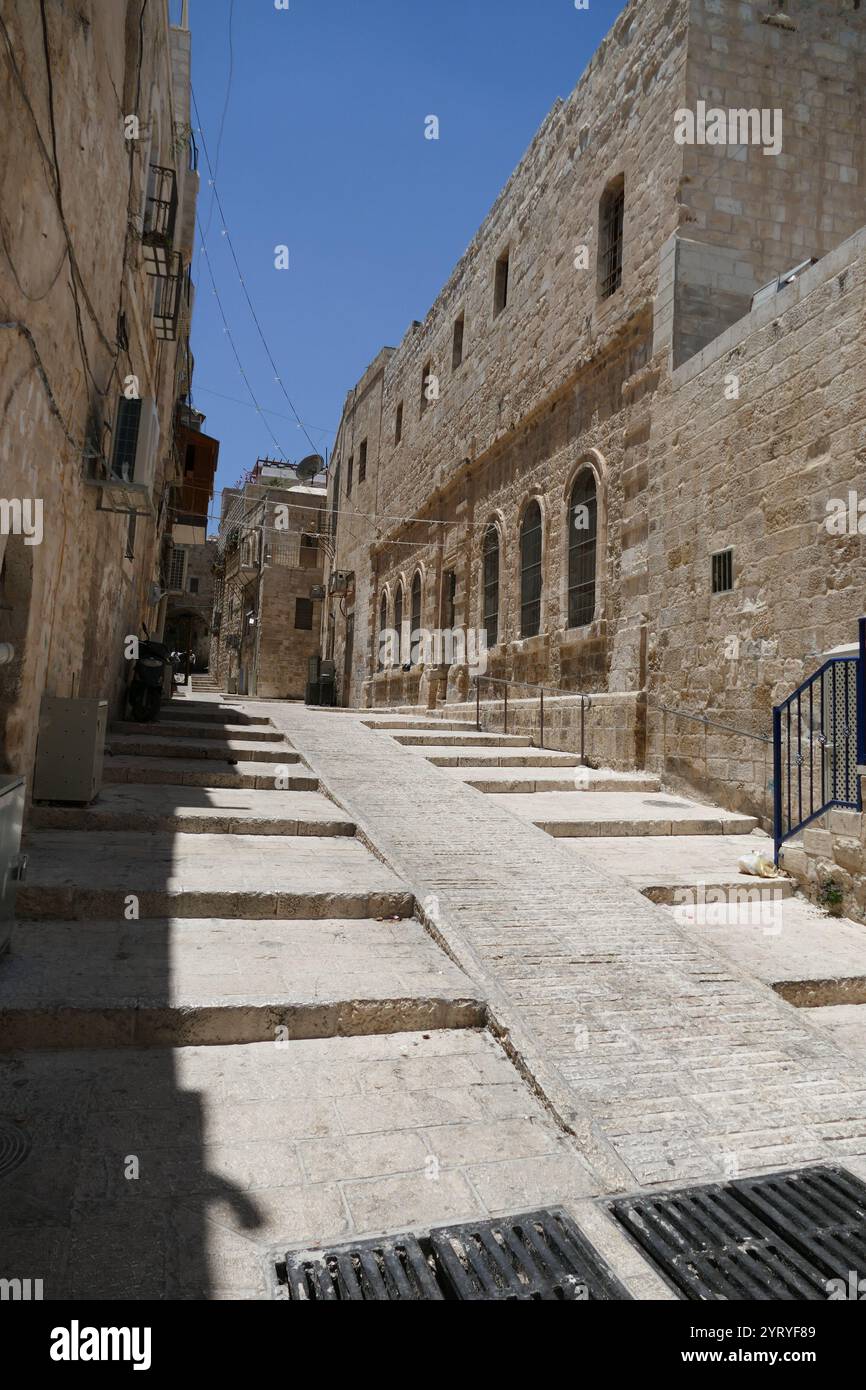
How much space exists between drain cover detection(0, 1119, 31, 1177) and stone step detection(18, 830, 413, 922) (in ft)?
5.91

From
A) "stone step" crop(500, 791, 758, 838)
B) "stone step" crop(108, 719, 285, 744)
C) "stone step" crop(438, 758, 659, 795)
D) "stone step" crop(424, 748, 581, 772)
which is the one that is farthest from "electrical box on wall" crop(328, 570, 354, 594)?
"stone step" crop(500, 791, 758, 838)

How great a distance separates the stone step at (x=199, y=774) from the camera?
7.70 m

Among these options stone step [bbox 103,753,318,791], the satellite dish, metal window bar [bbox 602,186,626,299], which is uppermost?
the satellite dish

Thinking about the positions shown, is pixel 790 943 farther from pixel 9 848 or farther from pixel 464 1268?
pixel 9 848

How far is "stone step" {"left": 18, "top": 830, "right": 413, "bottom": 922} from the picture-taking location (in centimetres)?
438

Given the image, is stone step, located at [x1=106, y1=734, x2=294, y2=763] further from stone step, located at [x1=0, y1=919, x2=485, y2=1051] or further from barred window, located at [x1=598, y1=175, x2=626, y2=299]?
barred window, located at [x1=598, y1=175, x2=626, y2=299]

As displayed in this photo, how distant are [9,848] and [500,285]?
16.2m

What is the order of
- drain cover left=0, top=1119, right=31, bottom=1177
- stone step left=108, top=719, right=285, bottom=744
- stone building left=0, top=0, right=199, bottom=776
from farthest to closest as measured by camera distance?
stone step left=108, top=719, right=285, bottom=744, stone building left=0, top=0, right=199, bottom=776, drain cover left=0, top=1119, right=31, bottom=1177

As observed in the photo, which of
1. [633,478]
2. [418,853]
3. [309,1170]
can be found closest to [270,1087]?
[309,1170]

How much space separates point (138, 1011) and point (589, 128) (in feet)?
46.7

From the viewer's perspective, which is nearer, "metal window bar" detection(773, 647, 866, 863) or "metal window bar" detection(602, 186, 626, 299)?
"metal window bar" detection(773, 647, 866, 863)

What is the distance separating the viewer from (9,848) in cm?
350

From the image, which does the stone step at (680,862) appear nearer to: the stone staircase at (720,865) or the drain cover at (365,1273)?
the stone staircase at (720,865)

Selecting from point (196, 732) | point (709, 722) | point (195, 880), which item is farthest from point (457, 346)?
point (195, 880)
